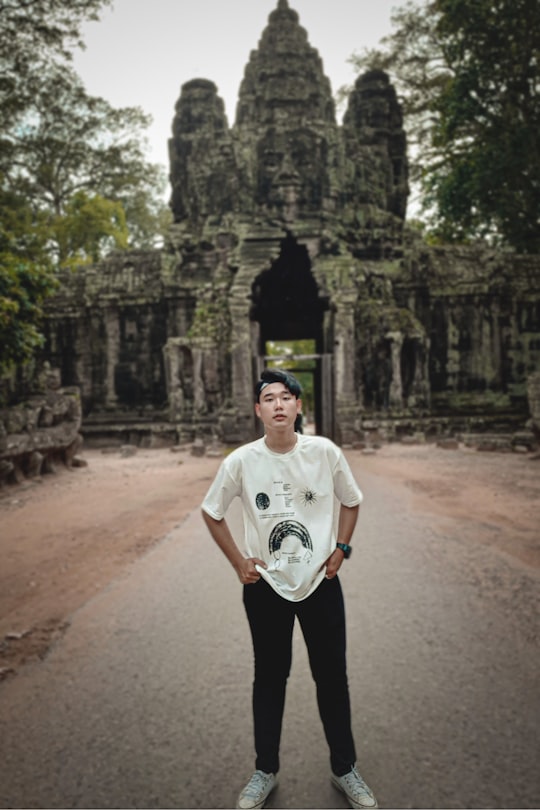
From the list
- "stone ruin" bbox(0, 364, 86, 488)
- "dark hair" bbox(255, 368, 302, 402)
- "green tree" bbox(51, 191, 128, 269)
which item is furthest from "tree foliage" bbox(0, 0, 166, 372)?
"dark hair" bbox(255, 368, 302, 402)

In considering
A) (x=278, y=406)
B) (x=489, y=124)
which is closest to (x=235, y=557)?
(x=278, y=406)

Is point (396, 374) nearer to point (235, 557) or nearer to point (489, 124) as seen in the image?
point (489, 124)

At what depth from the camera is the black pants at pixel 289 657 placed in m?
2.07

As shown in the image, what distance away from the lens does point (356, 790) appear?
207 centimetres

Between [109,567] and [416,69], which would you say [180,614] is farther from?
[416,69]

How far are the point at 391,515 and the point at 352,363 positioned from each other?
25.8ft

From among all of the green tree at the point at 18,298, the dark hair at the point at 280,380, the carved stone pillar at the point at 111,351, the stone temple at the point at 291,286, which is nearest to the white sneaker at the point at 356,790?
the dark hair at the point at 280,380

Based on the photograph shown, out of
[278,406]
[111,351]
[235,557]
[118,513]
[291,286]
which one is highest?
[291,286]

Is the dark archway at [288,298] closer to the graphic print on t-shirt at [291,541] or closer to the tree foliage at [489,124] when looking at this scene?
the tree foliage at [489,124]

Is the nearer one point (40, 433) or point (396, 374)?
point (40, 433)

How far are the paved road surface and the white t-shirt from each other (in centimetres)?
93

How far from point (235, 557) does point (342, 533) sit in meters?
0.41

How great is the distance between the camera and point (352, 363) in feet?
45.8

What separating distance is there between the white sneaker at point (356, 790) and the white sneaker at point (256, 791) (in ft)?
0.89
